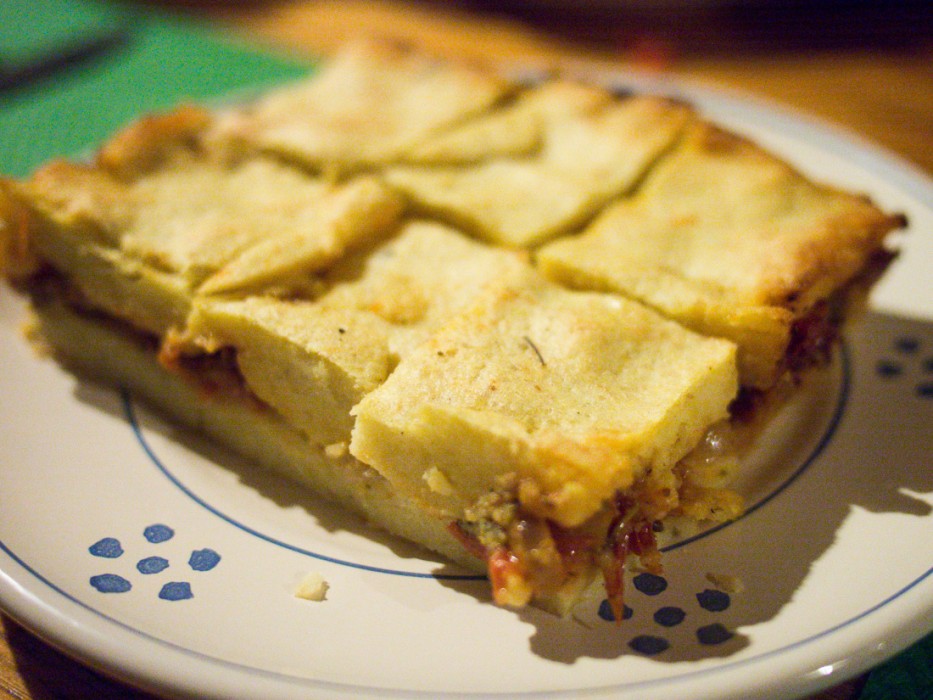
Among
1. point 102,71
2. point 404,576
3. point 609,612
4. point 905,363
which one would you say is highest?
point 905,363

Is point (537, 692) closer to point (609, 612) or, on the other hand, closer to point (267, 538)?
point (609, 612)

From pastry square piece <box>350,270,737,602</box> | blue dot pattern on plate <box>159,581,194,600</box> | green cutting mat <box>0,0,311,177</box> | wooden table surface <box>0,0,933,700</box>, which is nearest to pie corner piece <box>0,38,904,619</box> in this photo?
pastry square piece <box>350,270,737,602</box>

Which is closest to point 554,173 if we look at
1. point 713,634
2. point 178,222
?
point 178,222

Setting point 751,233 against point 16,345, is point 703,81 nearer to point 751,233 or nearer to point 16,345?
point 751,233

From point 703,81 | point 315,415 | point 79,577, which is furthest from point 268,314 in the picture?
point 703,81

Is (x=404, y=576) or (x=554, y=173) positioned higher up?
(x=554, y=173)

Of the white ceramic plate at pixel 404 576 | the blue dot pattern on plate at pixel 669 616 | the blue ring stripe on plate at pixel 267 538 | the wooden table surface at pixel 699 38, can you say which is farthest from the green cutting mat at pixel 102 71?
the blue dot pattern on plate at pixel 669 616

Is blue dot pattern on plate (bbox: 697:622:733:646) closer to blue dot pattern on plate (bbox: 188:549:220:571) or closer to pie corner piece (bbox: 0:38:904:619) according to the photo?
pie corner piece (bbox: 0:38:904:619)

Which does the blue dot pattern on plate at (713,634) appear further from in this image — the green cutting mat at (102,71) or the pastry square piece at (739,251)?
the green cutting mat at (102,71)
